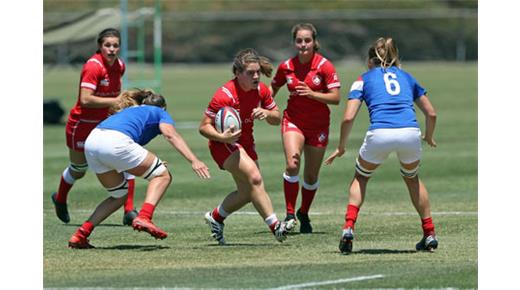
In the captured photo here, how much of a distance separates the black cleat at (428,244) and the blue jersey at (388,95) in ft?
3.33

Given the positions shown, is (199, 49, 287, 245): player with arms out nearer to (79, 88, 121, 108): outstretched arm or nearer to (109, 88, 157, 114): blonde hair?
(109, 88, 157, 114): blonde hair

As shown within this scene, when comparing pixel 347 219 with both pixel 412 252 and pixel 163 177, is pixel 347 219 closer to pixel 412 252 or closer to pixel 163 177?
pixel 412 252

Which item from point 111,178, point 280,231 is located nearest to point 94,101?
point 111,178

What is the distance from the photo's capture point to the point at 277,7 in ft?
216

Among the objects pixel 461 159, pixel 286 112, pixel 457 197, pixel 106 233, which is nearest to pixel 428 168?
pixel 461 159

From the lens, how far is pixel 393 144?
35.8ft

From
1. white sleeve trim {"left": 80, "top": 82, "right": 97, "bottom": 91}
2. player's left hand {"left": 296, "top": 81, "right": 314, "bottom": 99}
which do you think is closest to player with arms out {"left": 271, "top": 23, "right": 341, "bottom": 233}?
player's left hand {"left": 296, "top": 81, "right": 314, "bottom": 99}

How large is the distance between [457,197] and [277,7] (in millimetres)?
50510

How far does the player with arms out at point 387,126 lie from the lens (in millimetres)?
10938

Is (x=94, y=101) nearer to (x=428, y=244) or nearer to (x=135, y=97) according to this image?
(x=135, y=97)

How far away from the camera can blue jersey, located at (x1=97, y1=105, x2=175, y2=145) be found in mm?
11328

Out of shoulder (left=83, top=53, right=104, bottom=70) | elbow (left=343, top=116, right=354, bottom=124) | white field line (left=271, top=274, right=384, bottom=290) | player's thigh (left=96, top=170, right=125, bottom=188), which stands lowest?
white field line (left=271, top=274, right=384, bottom=290)

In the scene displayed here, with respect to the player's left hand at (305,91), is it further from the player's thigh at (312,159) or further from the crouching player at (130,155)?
the crouching player at (130,155)

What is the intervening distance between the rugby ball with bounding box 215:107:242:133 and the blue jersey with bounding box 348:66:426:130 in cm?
111
